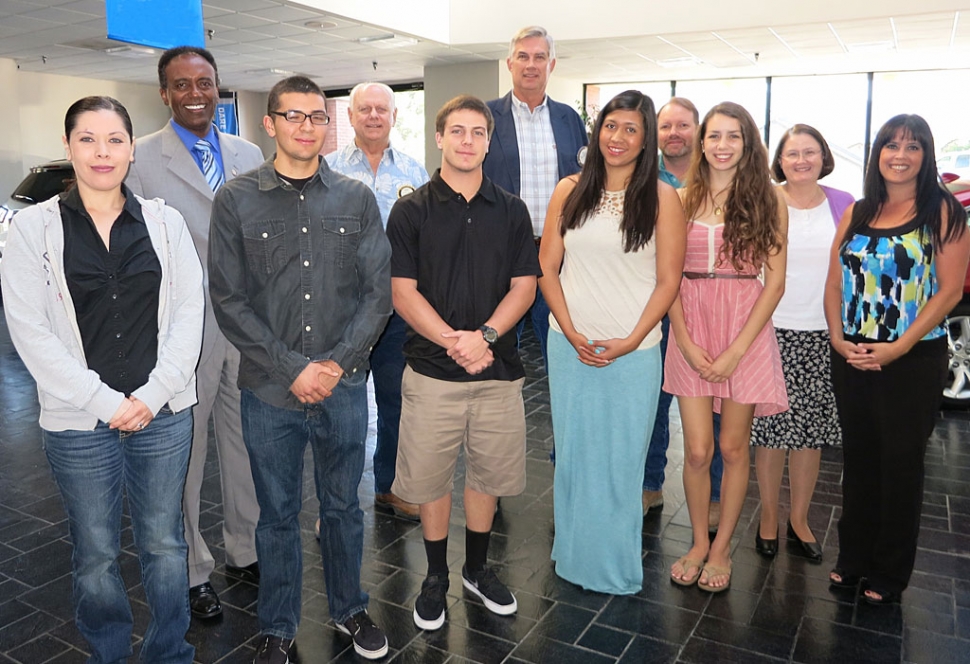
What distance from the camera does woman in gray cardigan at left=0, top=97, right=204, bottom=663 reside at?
206 cm

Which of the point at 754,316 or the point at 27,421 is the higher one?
the point at 754,316

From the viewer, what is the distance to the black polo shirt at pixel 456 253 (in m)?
2.67

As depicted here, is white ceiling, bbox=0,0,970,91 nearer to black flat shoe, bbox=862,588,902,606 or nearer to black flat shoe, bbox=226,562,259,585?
black flat shoe, bbox=226,562,259,585

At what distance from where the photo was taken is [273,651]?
8.23 feet

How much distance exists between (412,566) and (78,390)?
1.65 meters

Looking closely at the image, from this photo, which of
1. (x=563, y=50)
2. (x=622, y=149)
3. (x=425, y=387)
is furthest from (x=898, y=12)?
(x=425, y=387)

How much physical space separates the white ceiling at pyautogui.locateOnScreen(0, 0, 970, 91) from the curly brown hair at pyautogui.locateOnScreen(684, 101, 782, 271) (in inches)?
287

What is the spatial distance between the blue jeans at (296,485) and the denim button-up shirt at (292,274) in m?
0.08

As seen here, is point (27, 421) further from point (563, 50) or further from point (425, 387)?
point (563, 50)

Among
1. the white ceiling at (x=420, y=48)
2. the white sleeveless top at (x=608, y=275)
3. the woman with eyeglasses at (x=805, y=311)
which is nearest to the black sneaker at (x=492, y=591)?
the white sleeveless top at (x=608, y=275)

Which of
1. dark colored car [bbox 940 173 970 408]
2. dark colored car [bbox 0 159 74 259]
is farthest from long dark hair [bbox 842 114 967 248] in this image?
dark colored car [bbox 0 159 74 259]

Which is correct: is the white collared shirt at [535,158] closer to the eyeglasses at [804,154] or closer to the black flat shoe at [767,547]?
the eyeglasses at [804,154]

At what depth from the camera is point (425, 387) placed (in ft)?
8.98

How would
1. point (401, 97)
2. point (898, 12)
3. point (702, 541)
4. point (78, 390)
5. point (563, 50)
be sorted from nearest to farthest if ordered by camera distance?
point (78, 390) → point (702, 541) → point (898, 12) → point (563, 50) → point (401, 97)
